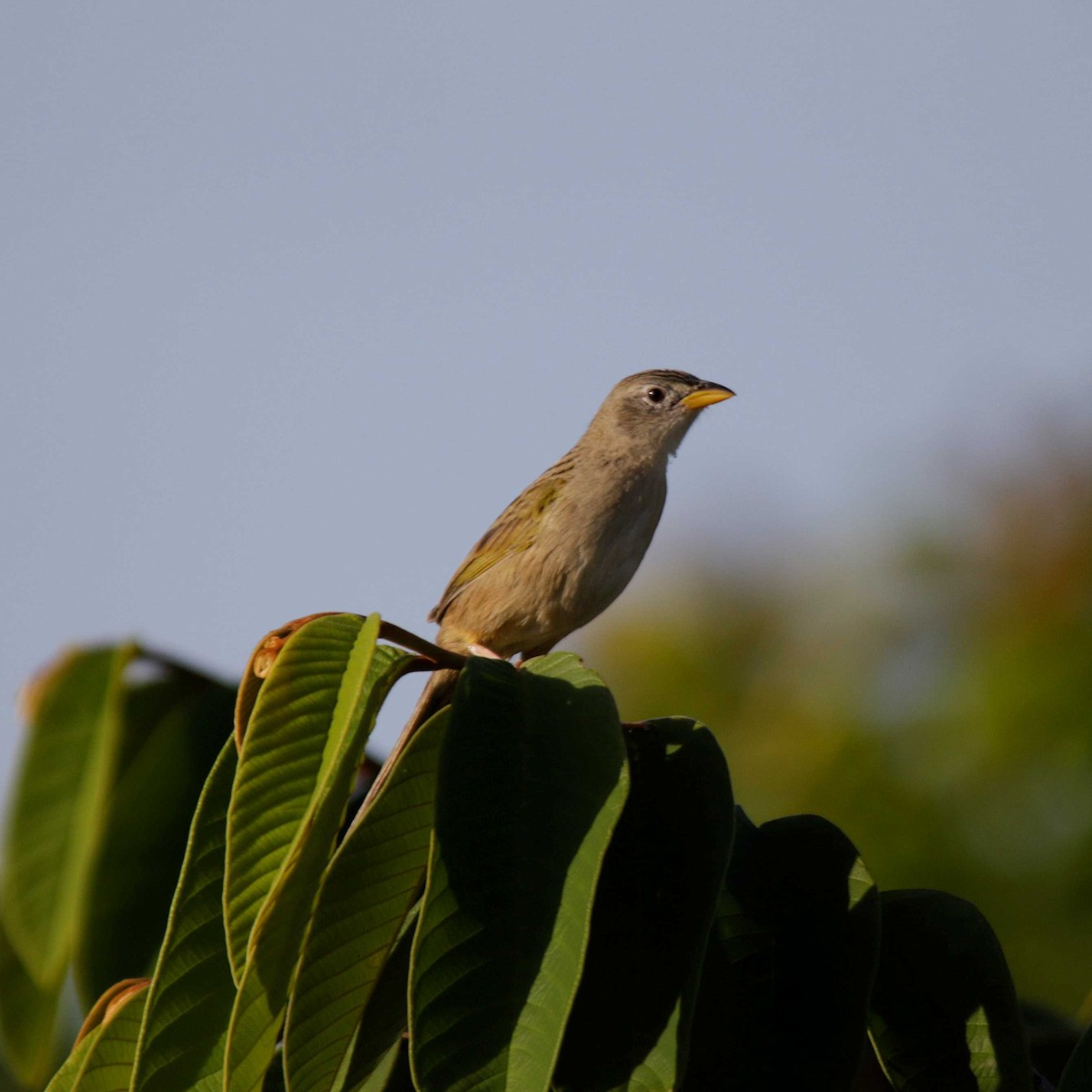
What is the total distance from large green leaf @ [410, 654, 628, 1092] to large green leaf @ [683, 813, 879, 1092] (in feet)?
1.55

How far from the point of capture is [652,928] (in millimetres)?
2045

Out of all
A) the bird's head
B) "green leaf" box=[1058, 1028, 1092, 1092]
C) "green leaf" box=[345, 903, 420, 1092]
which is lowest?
"green leaf" box=[345, 903, 420, 1092]

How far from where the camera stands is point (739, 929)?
229 cm

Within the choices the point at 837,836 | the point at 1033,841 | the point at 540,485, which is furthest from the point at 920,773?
the point at 837,836

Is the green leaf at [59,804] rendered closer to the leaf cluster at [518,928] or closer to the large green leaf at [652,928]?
the leaf cluster at [518,928]

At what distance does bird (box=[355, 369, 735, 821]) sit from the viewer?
473cm

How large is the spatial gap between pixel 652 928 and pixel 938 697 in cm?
765

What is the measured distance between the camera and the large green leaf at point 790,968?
2107 millimetres

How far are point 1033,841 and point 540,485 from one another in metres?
4.00

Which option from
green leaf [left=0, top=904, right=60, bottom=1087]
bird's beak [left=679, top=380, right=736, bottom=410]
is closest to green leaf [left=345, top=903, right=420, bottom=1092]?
green leaf [left=0, top=904, right=60, bottom=1087]

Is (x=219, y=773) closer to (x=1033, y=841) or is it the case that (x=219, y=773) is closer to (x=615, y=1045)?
(x=615, y=1045)

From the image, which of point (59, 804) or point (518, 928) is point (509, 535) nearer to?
point (59, 804)

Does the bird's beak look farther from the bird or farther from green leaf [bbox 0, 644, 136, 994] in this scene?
green leaf [bbox 0, 644, 136, 994]

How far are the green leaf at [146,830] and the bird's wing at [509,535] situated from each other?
1.87 m
